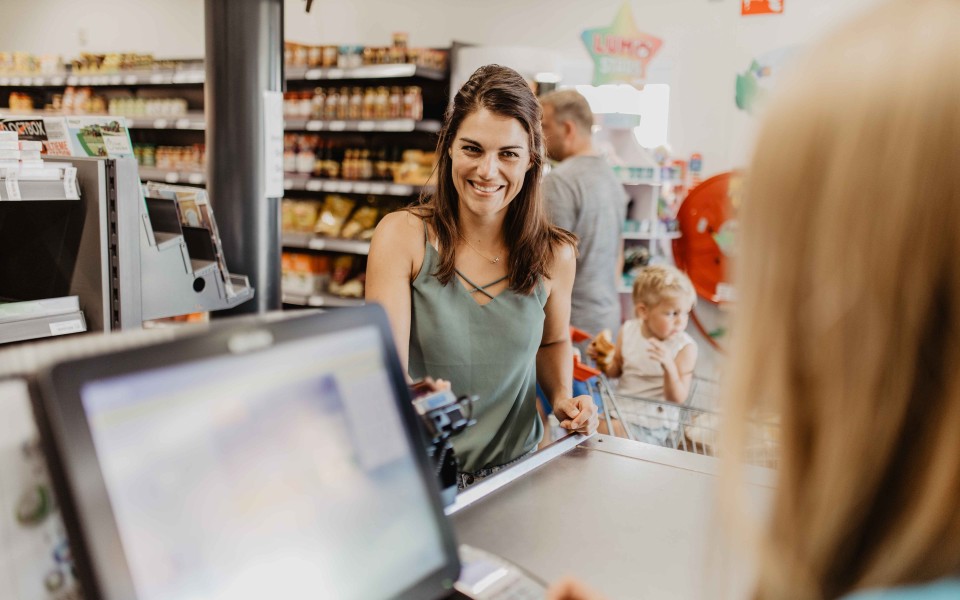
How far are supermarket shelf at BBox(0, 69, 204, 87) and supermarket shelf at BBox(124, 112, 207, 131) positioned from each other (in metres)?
0.28

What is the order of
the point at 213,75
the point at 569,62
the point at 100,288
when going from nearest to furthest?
the point at 100,288
the point at 213,75
the point at 569,62

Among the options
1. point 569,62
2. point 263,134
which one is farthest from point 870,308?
point 569,62

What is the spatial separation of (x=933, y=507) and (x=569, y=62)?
5779mm

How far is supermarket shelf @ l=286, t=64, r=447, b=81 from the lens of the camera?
524cm

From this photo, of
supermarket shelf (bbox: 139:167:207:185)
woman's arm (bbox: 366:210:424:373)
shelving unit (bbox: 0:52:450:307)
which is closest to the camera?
woman's arm (bbox: 366:210:424:373)

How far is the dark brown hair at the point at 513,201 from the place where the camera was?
165 centimetres

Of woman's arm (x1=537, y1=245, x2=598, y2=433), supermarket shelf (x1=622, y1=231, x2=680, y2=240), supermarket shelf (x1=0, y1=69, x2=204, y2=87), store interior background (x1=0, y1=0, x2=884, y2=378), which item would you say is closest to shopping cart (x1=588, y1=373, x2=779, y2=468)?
woman's arm (x1=537, y1=245, x2=598, y2=433)

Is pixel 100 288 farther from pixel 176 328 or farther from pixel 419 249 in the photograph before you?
pixel 176 328

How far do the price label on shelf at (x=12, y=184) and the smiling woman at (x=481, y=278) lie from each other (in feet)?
3.53

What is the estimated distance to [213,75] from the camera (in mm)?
3705

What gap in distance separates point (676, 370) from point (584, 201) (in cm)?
100

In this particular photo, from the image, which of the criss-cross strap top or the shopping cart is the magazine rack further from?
the shopping cart

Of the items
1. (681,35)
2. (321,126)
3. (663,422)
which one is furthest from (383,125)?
(663,422)

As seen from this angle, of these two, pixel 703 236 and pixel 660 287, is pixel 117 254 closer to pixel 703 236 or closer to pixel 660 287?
pixel 660 287
